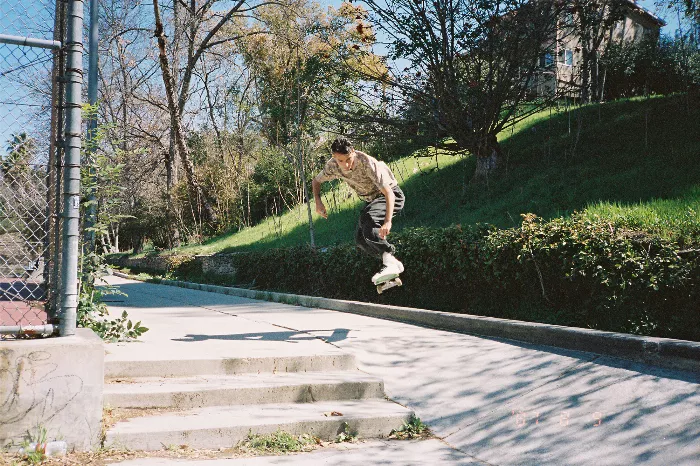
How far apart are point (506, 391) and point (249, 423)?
198 cm

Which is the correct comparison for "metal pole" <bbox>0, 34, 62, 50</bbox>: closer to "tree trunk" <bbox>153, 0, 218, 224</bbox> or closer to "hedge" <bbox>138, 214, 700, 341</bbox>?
"hedge" <bbox>138, 214, 700, 341</bbox>

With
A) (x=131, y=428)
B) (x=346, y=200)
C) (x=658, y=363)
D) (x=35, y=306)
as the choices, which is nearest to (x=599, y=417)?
(x=658, y=363)

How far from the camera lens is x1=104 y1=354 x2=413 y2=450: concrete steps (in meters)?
3.86

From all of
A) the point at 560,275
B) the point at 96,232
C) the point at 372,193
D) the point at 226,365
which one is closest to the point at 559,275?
the point at 560,275

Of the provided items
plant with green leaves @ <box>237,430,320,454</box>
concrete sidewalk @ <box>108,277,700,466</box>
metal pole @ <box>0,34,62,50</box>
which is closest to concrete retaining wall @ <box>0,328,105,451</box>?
plant with green leaves @ <box>237,430,320,454</box>

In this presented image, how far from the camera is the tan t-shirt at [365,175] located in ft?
20.6

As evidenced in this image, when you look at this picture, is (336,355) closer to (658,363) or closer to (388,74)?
(658,363)

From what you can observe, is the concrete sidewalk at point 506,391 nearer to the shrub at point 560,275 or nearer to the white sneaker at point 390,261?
the white sneaker at point 390,261

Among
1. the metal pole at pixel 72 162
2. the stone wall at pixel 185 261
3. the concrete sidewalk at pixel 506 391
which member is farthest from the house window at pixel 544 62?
the metal pole at pixel 72 162

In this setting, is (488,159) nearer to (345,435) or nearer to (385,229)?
(385,229)

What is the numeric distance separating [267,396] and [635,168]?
8806 millimetres

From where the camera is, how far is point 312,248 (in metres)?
11.6

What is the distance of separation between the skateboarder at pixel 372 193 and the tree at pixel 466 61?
656 cm

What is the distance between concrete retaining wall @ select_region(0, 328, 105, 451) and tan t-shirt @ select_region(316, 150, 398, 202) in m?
3.43
